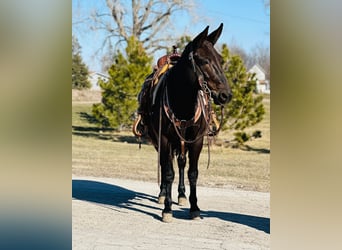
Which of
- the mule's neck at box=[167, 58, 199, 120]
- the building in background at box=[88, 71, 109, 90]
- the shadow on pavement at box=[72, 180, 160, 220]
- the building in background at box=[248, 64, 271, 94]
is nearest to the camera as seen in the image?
the mule's neck at box=[167, 58, 199, 120]

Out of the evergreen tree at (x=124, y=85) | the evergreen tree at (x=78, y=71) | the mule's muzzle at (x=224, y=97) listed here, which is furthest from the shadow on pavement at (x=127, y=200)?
the evergreen tree at (x=78, y=71)

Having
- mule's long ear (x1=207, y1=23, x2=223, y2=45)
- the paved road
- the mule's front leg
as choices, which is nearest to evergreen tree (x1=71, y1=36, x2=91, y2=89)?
the paved road

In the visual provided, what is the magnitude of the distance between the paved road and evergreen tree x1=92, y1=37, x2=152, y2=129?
5472mm

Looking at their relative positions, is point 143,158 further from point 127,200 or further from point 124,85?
point 127,200

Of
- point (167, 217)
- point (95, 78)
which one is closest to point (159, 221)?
point (167, 217)

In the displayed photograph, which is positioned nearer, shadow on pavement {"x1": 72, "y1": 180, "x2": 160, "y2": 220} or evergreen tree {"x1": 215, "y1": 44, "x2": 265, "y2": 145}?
shadow on pavement {"x1": 72, "y1": 180, "x2": 160, "y2": 220}

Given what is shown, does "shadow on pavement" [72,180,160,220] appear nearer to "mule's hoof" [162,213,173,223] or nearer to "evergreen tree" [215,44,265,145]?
"mule's hoof" [162,213,173,223]

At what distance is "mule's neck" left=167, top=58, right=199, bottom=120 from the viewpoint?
15.0ft

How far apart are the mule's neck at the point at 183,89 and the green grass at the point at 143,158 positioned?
Answer: 119 inches

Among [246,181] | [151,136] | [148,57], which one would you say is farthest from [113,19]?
[151,136]

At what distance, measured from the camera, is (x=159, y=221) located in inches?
204
